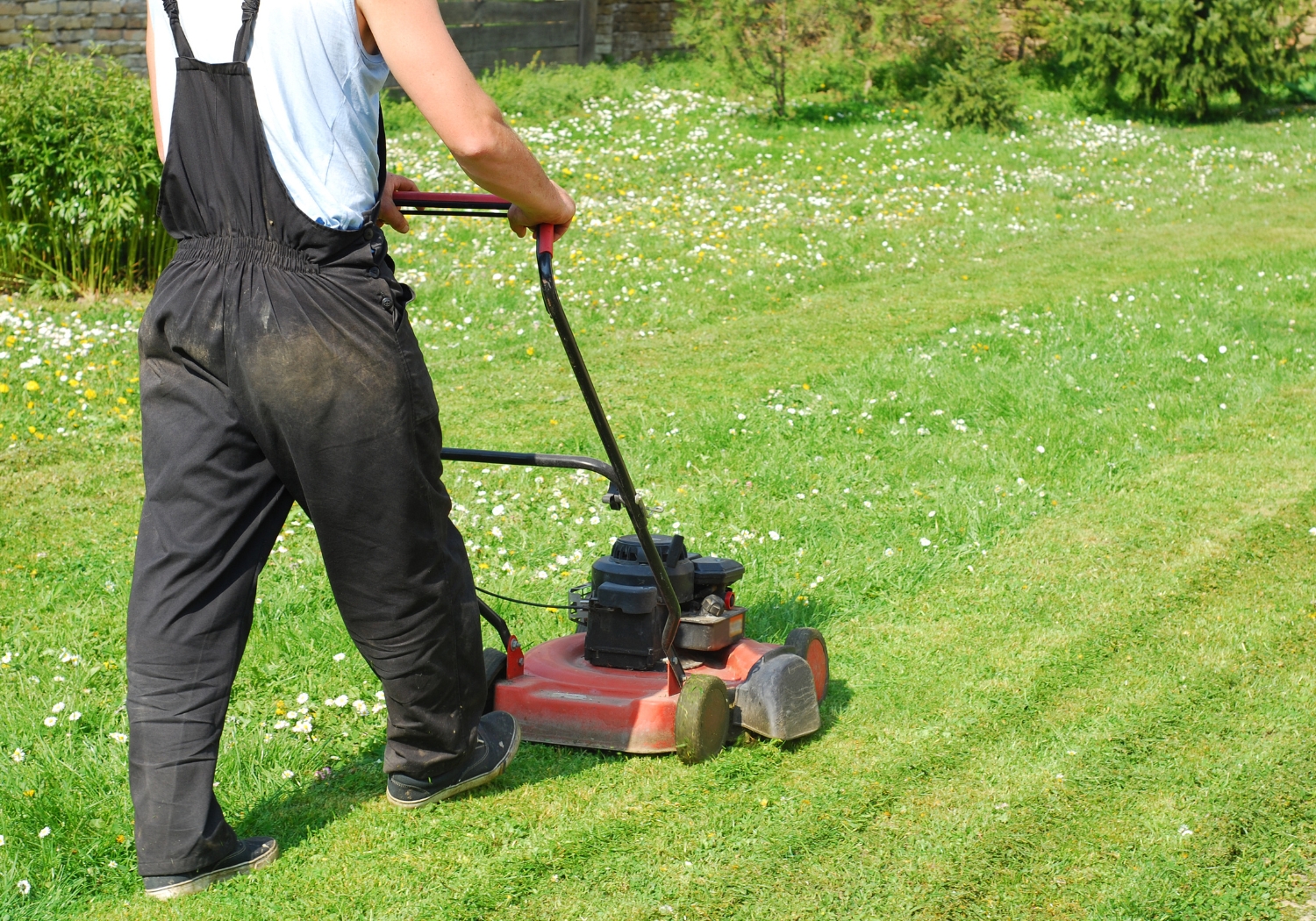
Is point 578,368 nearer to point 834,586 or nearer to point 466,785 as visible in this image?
point 466,785

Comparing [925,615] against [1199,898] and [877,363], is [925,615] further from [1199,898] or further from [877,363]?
[877,363]

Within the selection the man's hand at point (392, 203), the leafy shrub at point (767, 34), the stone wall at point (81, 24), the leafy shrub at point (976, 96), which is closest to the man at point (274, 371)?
the man's hand at point (392, 203)

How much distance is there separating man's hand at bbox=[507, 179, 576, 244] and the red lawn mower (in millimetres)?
279

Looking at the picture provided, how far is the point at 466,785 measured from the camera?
3.34m

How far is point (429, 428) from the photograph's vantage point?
Result: 289 centimetres

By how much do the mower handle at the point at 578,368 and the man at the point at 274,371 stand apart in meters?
0.12

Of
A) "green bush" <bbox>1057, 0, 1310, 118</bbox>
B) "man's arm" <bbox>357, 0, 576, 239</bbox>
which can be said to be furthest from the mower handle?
"green bush" <bbox>1057, 0, 1310, 118</bbox>

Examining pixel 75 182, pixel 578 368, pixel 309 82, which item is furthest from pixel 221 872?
pixel 75 182

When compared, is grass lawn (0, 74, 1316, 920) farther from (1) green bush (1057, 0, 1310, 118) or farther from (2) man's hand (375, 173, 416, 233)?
(1) green bush (1057, 0, 1310, 118)

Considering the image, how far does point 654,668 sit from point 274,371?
4.97 feet

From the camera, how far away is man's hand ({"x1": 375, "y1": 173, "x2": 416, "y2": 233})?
3.29 meters

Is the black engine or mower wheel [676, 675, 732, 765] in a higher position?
the black engine

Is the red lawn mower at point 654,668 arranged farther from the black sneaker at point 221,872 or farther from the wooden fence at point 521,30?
the wooden fence at point 521,30

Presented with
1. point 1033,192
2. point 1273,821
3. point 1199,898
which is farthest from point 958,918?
point 1033,192
